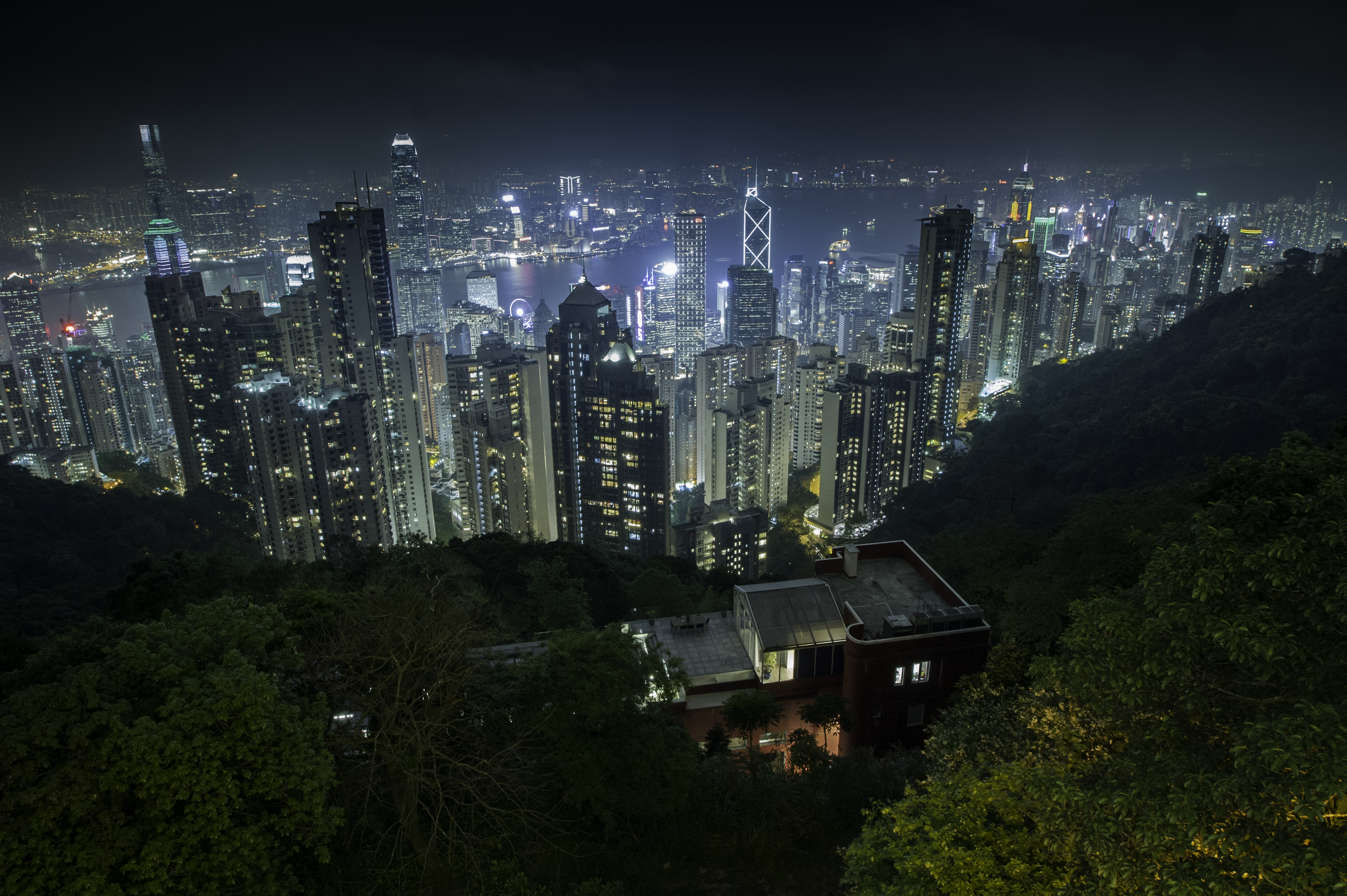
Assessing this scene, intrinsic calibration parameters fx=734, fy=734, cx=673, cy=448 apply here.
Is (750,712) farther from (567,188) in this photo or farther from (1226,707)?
(567,188)

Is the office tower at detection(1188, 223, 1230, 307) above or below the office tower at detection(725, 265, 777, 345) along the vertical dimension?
above

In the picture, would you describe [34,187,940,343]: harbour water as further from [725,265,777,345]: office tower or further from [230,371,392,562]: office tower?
[230,371,392,562]: office tower

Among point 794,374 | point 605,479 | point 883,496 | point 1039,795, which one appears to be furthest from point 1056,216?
point 1039,795

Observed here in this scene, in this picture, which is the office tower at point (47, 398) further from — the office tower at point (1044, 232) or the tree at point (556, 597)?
the office tower at point (1044, 232)

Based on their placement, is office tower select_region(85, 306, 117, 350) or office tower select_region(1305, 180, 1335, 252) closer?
office tower select_region(1305, 180, 1335, 252)

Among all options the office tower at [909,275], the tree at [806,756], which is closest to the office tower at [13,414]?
the tree at [806,756]

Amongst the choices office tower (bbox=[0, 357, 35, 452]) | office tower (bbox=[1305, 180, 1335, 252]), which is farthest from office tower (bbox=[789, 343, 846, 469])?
office tower (bbox=[0, 357, 35, 452])

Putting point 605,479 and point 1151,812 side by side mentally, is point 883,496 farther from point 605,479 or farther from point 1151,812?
point 1151,812

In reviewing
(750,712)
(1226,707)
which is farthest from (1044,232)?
(1226,707)
